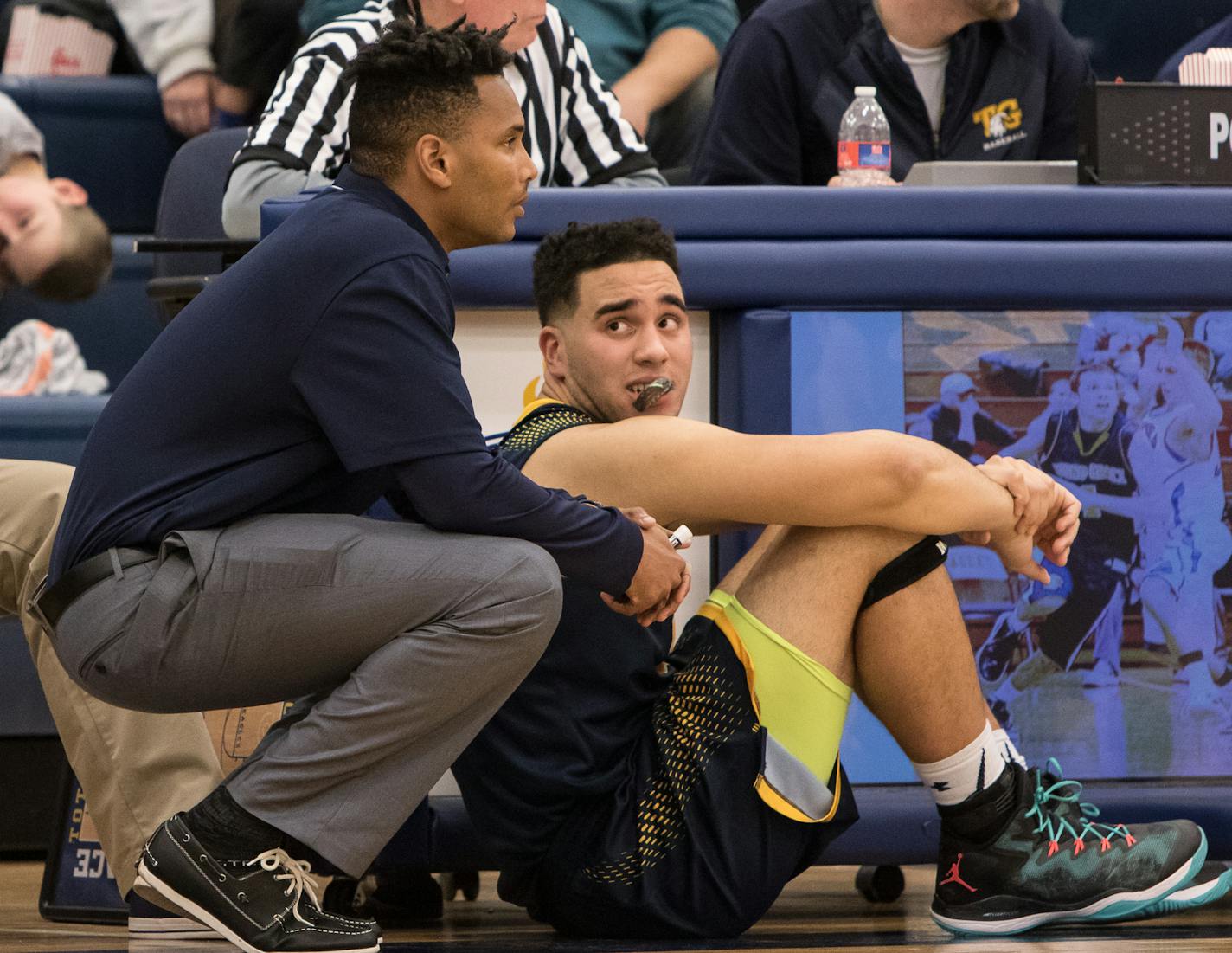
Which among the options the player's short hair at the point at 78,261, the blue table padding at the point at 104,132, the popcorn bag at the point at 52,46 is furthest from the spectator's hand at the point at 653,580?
the popcorn bag at the point at 52,46

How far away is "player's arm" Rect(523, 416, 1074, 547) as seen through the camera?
169cm

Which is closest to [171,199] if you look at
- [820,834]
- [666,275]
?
[666,275]

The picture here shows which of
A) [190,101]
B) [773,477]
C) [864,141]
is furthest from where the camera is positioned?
[190,101]

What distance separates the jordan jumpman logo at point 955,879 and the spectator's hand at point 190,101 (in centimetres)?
259

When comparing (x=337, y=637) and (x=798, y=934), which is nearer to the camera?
(x=337, y=637)

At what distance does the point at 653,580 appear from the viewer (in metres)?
1.57

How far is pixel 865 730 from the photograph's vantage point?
6.69ft

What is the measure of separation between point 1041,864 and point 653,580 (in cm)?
53

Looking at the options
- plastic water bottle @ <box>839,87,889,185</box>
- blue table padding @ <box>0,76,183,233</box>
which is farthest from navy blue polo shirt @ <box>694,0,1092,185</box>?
blue table padding @ <box>0,76,183,233</box>

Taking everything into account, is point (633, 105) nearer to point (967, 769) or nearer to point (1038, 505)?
point (1038, 505)

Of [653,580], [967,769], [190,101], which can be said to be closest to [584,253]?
[653,580]

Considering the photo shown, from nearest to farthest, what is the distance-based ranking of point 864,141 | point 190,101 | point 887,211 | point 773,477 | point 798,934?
point 773,477
point 798,934
point 887,211
point 864,141
point 190,101

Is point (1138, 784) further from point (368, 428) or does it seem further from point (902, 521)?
point (368, 428)

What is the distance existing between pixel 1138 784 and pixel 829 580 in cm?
61
